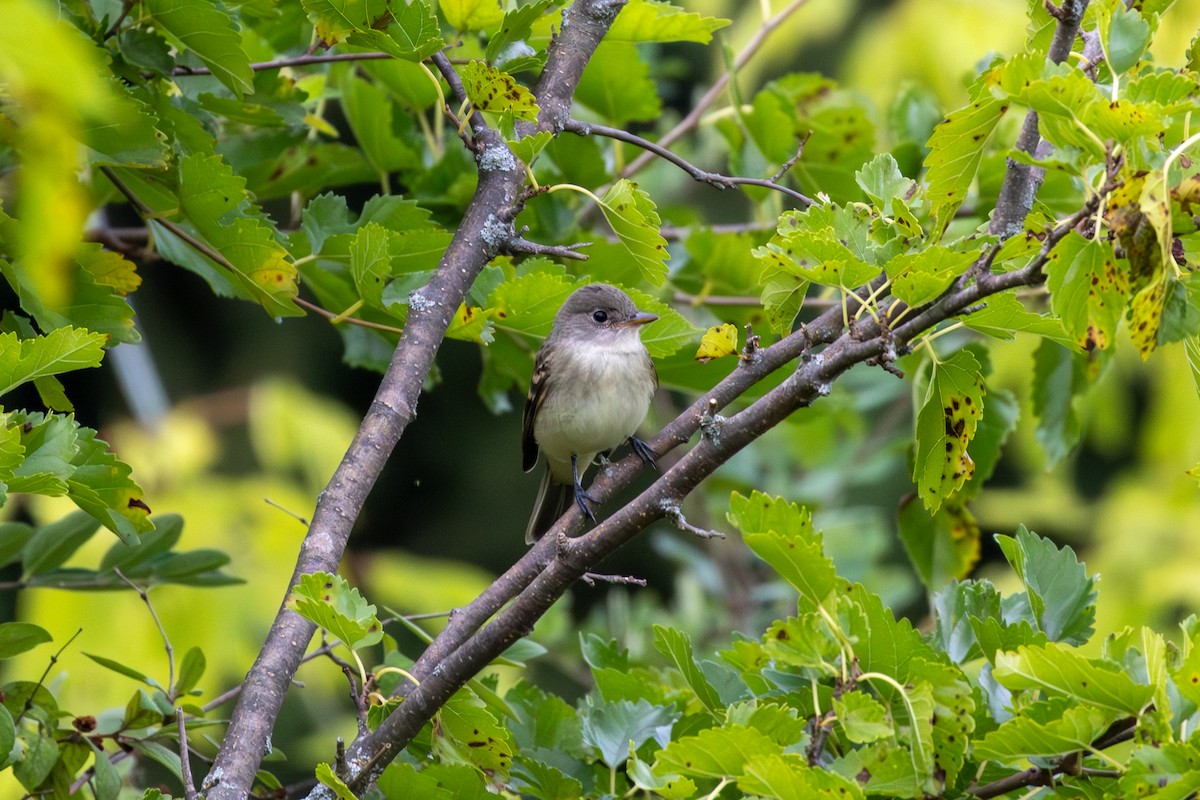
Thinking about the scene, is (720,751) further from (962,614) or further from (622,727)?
(962,614)

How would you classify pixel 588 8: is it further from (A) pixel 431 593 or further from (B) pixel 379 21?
(A) pixel 431 593

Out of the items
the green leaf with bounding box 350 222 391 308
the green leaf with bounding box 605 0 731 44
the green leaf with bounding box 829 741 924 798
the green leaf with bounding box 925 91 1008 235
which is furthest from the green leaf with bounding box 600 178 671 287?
the green leaf with bounding box 829 741 924 798

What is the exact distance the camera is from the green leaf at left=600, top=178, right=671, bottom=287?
243 cm

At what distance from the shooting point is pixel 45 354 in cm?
201

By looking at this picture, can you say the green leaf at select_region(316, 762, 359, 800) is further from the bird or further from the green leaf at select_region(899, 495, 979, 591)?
the bird

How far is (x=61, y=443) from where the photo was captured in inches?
79.9

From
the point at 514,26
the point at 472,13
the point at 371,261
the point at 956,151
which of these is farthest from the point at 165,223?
the point at 956,151

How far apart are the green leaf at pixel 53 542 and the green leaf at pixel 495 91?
1311 millimetres

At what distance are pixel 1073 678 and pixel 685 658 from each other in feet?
2.24

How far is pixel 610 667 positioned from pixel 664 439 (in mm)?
573

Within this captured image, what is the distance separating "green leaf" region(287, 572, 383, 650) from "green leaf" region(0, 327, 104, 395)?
0.51 metres

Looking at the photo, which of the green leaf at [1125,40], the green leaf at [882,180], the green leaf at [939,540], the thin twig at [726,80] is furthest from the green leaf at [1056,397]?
the green leaf at [1125,40]

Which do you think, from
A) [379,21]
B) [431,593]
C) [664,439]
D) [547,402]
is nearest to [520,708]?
[664,439]

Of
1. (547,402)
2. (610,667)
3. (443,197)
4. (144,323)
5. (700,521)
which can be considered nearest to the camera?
(610,667)
